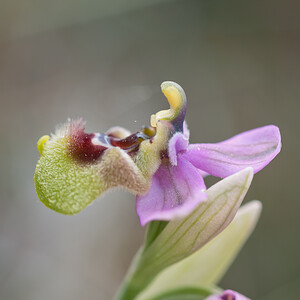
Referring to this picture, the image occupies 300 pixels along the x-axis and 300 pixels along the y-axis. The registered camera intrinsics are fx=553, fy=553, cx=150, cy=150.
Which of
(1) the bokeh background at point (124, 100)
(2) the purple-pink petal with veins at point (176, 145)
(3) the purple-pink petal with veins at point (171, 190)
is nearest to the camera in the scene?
(3) the purple-pink petal with veins at point (171, 190)

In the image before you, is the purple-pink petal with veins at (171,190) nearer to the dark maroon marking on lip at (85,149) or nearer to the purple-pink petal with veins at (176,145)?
the purple-pink petal with veins at (176,145)

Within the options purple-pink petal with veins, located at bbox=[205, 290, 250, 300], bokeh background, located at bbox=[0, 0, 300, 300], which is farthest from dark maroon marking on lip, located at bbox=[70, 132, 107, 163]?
bokeh background, located at bbox=[0, 0, 300, 300]

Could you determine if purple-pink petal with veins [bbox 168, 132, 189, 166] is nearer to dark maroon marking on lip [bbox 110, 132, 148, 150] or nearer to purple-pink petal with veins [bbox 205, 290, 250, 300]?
dark maroon marking on lip [bbox 110, 132, 148, 150]

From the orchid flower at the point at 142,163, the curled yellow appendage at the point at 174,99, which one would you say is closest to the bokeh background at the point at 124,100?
the orchid flower at the point at 142,163

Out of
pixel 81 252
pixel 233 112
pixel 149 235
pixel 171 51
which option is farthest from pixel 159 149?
pixel 171 51

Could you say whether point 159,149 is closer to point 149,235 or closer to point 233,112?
point 149,235

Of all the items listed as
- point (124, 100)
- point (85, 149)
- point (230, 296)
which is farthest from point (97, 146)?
point (124, 100)
